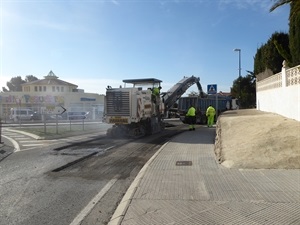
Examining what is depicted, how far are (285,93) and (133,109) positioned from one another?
783 centimetres

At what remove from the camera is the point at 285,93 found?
50.5 ft

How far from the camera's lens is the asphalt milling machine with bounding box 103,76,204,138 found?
1922cm

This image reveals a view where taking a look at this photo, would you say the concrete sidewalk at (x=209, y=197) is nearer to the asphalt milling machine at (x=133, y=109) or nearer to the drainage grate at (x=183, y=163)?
the drainage grate at (x=183, y=163)

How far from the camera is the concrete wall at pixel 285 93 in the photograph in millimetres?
13453

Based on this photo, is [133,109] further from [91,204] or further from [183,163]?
[91,204]

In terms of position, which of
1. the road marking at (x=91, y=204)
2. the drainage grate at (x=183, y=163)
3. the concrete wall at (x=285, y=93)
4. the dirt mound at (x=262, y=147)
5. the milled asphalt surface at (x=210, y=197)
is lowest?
the road marking at (x=91, y=204)

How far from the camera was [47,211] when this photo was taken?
600 centimetres

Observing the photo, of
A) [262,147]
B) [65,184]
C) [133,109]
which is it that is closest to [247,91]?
[133,109]

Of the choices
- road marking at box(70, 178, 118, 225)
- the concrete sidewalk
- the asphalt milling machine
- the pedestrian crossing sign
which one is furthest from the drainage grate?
the pedestrian crossing sign

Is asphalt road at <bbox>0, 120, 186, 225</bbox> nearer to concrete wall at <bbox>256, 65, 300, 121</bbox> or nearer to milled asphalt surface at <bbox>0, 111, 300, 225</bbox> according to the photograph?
milled asphalt surface at <bbox>0, 111, 300, 225</bbox>

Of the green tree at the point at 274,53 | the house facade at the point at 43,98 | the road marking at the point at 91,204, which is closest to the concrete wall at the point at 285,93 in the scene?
the green tree at the point at 274,53

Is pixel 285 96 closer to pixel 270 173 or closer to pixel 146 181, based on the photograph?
pixel 270 173

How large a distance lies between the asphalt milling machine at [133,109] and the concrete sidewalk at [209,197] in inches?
395

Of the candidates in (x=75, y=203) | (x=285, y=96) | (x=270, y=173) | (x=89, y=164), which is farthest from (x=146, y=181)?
(x=285, y=96)
